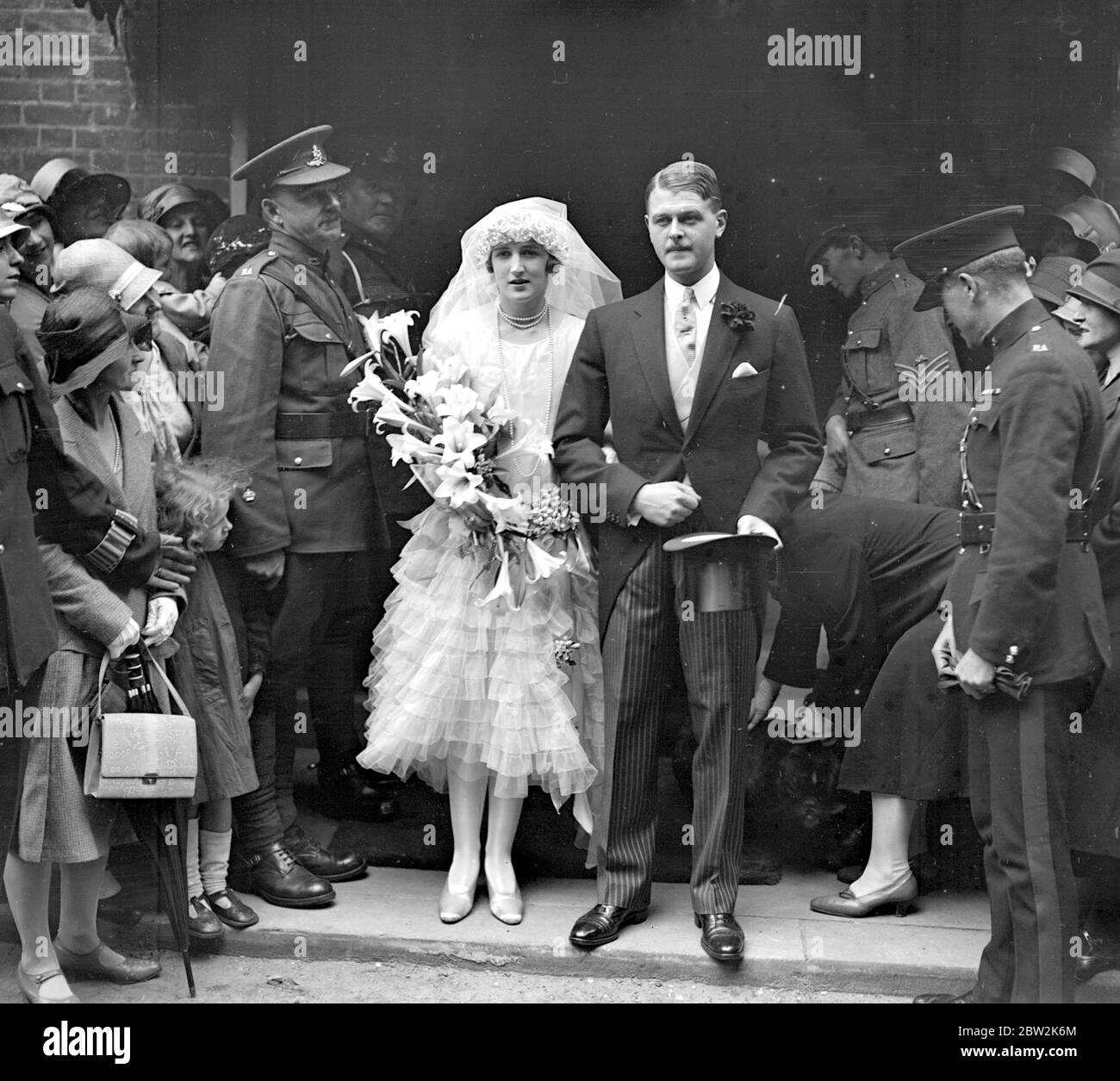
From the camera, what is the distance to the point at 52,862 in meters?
4.71

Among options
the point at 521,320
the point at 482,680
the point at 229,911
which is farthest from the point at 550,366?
the point at 229,911

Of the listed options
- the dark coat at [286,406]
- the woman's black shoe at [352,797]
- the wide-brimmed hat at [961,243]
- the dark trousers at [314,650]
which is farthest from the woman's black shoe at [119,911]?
the wide-brimmed hat at [961,243]

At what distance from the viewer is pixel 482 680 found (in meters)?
5.04

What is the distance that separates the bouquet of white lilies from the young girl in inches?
24.1

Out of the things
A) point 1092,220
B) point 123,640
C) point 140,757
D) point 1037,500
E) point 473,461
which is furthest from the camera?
point 1092,220

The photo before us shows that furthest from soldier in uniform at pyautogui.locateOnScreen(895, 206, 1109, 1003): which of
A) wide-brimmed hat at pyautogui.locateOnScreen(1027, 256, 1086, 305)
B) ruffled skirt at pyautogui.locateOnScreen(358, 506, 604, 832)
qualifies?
ruffled skirt at pyautogui.locateOnScreen(358, 506, 604, 832)

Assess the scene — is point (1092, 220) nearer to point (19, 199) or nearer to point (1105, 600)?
point (1105, 600)

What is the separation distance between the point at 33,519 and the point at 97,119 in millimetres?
1841

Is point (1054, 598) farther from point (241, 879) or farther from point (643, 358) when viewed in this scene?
point (241, 879)

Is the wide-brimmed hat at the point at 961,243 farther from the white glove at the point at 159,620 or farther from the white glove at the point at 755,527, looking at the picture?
the white glove at the point at 159,620

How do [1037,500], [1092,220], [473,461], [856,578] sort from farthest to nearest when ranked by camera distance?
[856,578] < [1092,220] < [473,461] < [1037,500]

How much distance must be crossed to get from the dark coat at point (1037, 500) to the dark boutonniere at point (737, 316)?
82 centimetres

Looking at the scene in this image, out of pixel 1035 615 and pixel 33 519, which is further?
pixel 33 519
